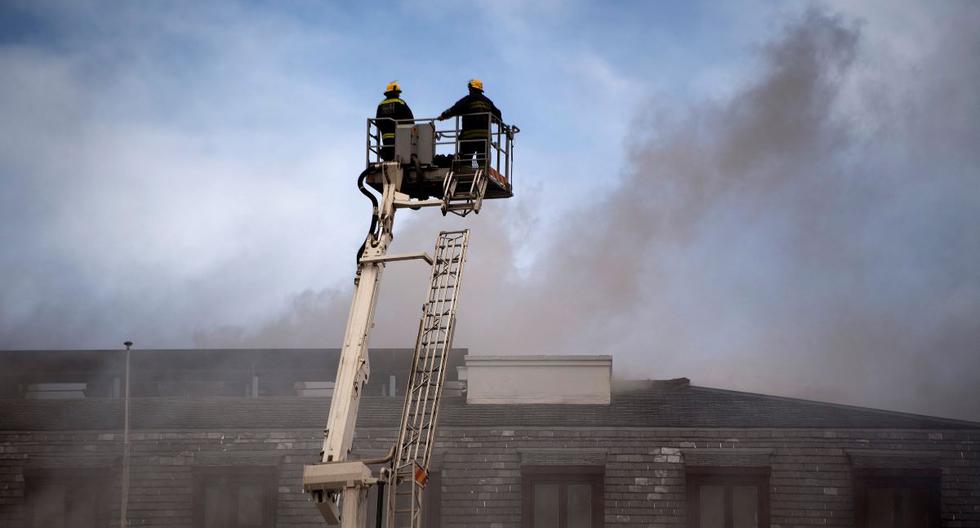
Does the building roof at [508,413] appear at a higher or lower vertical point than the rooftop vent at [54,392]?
lower

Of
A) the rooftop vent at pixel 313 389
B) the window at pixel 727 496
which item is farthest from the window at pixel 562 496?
the rooftop vent at pixel 313 389

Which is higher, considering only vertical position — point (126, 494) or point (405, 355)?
point (405, 355)

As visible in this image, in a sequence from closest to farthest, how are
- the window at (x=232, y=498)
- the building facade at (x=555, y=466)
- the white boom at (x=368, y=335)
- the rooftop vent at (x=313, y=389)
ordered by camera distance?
the white boom at (x=368, y=335)
the building facade at (x=555, y=466)
the window at (x=232, y=498)
the rooftop vent at (x=313, y=389)

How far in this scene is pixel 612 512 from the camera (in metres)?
24.5

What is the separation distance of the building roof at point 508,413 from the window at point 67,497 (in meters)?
1.01

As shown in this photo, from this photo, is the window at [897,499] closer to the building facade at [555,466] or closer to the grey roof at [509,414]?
the building facade at [555,466]

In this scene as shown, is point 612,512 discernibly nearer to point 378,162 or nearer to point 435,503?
point 435,503

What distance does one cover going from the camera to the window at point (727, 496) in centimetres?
2448

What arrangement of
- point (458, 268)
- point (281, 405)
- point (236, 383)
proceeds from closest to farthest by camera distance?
1. point (458, 268)
2. point (281, 405)
3. point (236, 383)

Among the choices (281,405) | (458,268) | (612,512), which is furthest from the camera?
(281,405)

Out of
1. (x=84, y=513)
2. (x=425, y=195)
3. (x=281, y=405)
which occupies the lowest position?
(x=84, y=513)

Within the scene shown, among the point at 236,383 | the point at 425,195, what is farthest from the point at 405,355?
the point at 425,195

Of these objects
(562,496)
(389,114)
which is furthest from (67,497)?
(389,114)

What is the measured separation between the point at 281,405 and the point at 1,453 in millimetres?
5904
